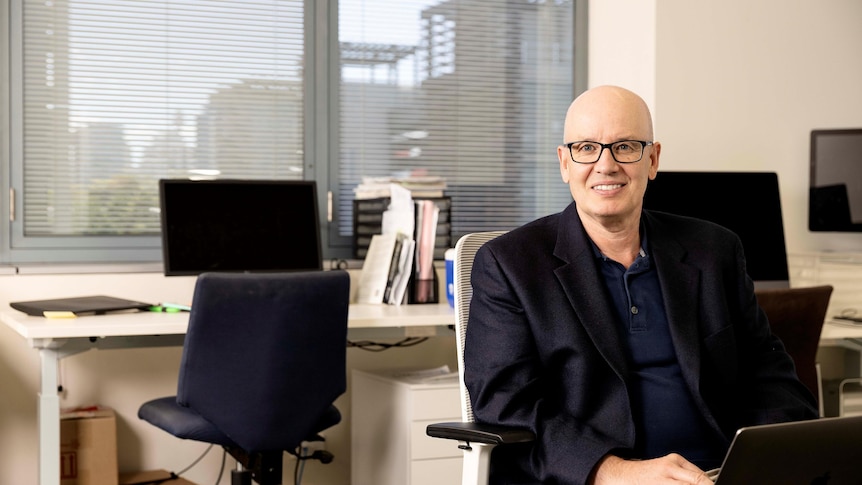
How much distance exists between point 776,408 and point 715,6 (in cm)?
248

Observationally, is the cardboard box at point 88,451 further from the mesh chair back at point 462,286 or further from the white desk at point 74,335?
the mesh chair back at point 462,286

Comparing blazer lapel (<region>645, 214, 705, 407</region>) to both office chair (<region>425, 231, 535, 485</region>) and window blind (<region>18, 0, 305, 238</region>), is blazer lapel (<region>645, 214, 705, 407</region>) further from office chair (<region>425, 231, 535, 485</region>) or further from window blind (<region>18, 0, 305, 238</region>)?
window blind (<region>18, 0, 305, 238</region>)

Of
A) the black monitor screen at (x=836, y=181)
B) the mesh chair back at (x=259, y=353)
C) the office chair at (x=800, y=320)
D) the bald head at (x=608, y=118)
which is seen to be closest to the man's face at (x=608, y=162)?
the bald head at (x=608, y=118)

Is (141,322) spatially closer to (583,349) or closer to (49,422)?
(49,422)

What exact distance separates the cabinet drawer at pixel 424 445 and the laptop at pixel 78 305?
96 cm

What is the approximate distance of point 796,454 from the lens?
1540 millimetres

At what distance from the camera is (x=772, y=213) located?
373 centimetres

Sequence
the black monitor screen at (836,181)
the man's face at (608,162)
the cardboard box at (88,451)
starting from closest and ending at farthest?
the man's face at (608,162), the cardboard box at (88,451), the black monitor screen at (836,181)

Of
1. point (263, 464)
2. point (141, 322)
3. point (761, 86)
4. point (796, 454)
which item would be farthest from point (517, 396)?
point (761, 86)

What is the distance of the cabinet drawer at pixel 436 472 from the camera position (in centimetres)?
310

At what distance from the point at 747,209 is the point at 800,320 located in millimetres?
708

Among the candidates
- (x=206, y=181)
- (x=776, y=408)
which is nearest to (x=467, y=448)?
(x=776, y=408)

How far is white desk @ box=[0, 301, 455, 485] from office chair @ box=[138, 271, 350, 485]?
0.69ft

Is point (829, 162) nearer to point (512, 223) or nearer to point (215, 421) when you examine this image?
point (512, 223)
